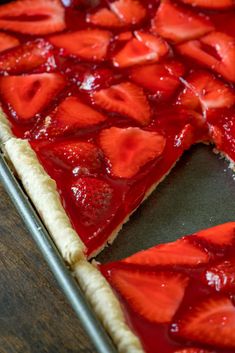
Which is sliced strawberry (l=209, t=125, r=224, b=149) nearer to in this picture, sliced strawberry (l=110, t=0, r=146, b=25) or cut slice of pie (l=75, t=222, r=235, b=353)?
cut slice of pie (l=75, t=222, r=235, b=353)

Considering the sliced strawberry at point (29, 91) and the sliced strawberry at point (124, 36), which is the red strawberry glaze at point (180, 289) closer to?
the sliced strawberry at point (29, 91)

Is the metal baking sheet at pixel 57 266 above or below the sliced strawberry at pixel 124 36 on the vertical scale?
below

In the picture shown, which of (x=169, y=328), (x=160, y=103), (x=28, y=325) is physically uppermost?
(x=160, y=103)

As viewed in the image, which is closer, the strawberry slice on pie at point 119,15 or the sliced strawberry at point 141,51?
the sliced strawberry at point 141,51

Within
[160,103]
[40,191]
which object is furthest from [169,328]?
[160,103]

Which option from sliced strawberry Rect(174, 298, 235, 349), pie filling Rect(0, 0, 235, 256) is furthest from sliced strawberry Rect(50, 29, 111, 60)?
sliced strawberry Rect(174, 298, 235, 349)

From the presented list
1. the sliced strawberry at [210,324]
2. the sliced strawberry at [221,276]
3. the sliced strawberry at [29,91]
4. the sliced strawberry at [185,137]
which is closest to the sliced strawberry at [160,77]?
the sliced strawberry at [185,137]

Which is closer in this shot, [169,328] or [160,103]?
[169,328]

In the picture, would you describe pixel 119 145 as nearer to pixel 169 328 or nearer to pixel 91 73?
pixel 91 73
